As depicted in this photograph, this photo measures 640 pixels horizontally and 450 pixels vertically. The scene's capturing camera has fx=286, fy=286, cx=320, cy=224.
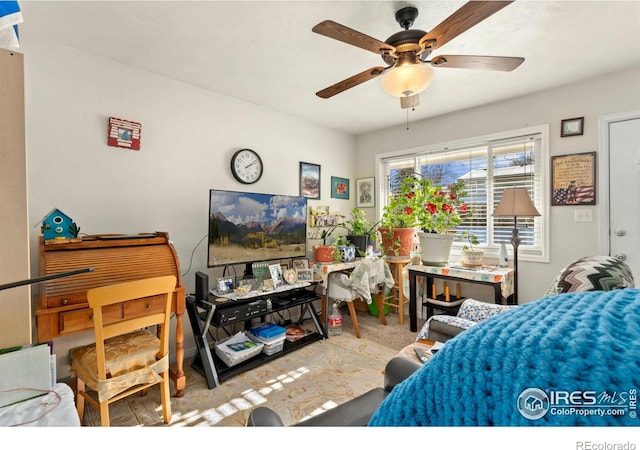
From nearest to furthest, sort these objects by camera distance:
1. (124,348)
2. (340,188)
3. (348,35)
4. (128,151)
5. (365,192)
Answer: (348,35), (124,348), (128,151), (340,188), (365,192)

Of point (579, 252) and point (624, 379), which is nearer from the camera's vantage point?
point (624, 379)

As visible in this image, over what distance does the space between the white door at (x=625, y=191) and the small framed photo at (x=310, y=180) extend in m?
2.75

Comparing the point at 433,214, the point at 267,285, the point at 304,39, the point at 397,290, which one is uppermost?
the point at 304,39

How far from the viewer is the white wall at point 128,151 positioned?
190 cm

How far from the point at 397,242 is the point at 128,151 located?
274cm

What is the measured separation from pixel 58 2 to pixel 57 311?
169cm

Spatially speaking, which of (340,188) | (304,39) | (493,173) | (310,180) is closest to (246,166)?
(310,180)

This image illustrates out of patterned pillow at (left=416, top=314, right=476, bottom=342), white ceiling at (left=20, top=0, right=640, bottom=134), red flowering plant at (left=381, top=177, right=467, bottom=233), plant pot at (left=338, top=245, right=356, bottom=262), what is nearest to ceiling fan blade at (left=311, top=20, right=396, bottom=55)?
white ceiling at (left=20, top=0, right=640, bottom=134)

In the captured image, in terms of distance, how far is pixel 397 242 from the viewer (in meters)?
3.31

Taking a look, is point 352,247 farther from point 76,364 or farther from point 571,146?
point 76,364

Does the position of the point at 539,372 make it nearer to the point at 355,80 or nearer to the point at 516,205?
the point at 355,80

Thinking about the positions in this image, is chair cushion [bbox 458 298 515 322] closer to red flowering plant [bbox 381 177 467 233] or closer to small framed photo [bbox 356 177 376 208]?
red flowering plant [bbox 381 177 467 233]

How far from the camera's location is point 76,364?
1.72 m
